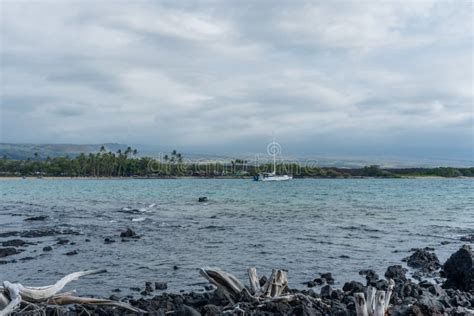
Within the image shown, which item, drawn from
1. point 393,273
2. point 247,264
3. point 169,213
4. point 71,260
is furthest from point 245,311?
point 169,213

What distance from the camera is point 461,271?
16.0m

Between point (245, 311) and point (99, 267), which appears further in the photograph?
point (99, 267)

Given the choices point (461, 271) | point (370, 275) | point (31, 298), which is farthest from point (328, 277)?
point (31, 298)

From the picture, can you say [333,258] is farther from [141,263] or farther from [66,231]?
[66,231]

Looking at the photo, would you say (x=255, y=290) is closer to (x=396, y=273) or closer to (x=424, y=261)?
(x=396, y=273)

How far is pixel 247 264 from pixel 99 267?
5968 millimetres

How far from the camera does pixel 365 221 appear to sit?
1522 inches

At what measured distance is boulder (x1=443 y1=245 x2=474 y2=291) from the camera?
609 inches

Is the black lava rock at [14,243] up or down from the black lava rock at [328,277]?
down

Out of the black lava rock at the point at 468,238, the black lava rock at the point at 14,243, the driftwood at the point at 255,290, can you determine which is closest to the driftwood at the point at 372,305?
the driftwood at the point at 255,290

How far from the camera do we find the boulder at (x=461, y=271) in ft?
50.7

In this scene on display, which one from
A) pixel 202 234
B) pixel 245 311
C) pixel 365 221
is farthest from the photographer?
pixel 365 221

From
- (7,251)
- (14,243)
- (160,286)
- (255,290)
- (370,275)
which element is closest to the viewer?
(255,290)

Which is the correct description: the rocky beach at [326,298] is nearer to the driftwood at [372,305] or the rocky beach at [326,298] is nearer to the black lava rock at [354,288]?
the black lava rock at [354,288]
